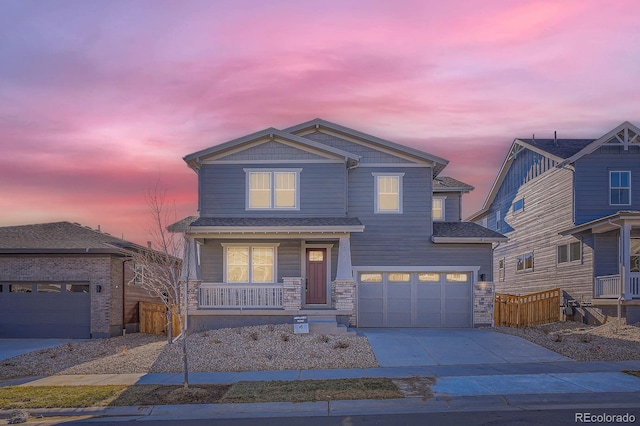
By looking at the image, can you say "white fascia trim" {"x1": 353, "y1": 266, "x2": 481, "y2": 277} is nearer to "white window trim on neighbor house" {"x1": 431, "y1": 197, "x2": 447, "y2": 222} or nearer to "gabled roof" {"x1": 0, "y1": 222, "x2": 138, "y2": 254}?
"white window trim on neighbor house" {"x1": 431, "y1": 197, "x2": 447, "y2": 222}

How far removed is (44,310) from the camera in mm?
25562

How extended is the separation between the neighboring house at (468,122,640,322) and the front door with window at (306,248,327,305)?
10948 millimetres

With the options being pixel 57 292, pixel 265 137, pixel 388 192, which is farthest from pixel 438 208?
pixel 57 292

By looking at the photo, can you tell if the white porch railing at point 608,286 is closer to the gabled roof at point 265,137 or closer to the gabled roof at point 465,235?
the gabled roof at point 465,235

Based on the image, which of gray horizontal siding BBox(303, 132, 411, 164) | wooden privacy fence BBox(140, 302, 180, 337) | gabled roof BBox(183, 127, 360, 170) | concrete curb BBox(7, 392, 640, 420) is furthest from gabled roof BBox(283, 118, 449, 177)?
concrete curb BBox(7, 392, 640, 420)

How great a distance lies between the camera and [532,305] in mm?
26641

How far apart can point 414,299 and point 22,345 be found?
1467 centimetres

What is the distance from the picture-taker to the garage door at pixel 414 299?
24.6 meters

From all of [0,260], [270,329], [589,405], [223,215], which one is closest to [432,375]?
[589,405]

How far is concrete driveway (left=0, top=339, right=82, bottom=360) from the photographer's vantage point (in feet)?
68.5

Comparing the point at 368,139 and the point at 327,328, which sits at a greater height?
the point at 368,139

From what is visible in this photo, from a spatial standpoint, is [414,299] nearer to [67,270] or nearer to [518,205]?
[518,205]

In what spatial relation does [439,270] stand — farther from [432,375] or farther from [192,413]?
[192,413]

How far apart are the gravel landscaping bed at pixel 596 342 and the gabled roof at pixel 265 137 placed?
879 centimetres
